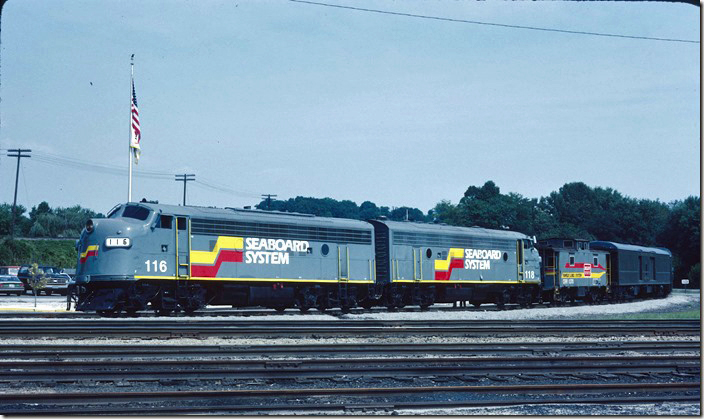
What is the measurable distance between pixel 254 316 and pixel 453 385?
14973 mm

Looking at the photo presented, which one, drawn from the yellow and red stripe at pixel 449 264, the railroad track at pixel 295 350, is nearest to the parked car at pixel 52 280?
the yellow and red stripe at pixel 449 264

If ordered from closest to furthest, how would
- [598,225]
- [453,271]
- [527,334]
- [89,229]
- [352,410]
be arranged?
[352,410] → [527,334] → [89,229] → [453,271] → [598,225]

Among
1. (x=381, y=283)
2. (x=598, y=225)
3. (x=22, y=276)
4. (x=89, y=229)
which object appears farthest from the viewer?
(x=598, y=225)

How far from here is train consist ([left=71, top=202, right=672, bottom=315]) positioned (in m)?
22.9

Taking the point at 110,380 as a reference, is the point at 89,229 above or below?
above

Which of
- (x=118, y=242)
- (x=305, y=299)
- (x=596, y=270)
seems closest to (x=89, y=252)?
(x=118, y=242)

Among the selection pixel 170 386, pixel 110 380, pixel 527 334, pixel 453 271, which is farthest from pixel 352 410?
pixel 453 271

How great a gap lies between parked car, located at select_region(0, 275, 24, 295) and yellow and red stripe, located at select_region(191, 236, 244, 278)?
30120 millimetres

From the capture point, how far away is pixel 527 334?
19.2m

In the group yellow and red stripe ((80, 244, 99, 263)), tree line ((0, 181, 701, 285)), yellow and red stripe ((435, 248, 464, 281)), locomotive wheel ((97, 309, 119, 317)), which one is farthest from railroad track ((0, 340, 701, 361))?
tree line ((0, 181, 701, 285))

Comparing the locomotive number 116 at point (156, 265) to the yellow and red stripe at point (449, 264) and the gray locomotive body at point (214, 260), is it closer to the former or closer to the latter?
the gray locomotive body at point (214, 260)

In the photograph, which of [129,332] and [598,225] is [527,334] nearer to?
[129,332]

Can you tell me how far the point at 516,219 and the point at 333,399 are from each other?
329ft

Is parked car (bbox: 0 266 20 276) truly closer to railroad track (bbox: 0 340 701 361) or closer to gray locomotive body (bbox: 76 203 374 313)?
gray locomotive body (bbox: 76 203 374 313)
